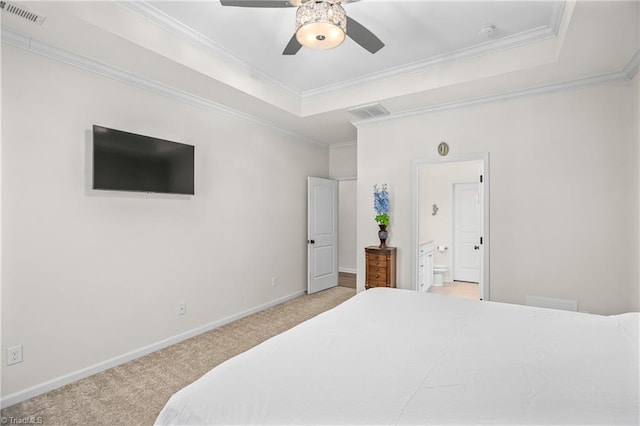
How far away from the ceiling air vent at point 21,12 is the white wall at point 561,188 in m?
3.72

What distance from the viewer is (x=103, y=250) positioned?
2805 mm

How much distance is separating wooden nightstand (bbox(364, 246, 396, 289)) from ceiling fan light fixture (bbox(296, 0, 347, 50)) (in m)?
2.78

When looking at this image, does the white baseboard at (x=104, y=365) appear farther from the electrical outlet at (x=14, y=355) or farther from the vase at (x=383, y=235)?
the vase at (x=383, y=235)

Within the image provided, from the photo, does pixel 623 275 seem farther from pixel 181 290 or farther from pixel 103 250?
pixel 103 250

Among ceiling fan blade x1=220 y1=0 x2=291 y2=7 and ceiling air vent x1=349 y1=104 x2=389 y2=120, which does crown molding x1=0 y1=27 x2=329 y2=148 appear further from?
ceiling fan blade x1=220 y1=0 x2=291 y2=7

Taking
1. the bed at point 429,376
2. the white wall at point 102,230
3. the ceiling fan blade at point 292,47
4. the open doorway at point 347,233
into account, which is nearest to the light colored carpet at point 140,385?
the white wall at point 102,230

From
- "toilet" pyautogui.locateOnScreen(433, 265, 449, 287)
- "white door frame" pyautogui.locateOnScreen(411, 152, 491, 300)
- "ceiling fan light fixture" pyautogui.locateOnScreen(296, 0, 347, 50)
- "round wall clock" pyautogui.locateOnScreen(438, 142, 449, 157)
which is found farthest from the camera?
"toilet" pyautogui.locateOnScreen(433, 265, 449, 287)

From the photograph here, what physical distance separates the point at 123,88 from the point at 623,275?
4.93 meters

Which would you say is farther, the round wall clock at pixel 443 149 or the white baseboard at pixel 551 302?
the round wall clock at pixel 443 149

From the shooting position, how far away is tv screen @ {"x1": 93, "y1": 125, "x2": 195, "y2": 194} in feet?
8.80

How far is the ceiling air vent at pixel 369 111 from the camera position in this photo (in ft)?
12.7

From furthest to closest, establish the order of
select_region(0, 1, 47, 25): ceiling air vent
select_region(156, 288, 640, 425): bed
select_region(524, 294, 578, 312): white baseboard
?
select_region(524, 294, 578, 312): white baseboard, select_region(0, 1, 47, 25): ceiling air vent, select_region(156, 288, 640, 425): bed

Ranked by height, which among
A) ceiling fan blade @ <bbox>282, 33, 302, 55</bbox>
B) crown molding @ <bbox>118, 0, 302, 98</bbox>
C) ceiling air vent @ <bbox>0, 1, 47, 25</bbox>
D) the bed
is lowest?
the bed

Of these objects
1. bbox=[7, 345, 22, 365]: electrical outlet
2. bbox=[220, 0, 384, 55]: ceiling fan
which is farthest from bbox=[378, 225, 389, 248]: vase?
bbox=[7, 345, 22, 365]: electrical outlet
